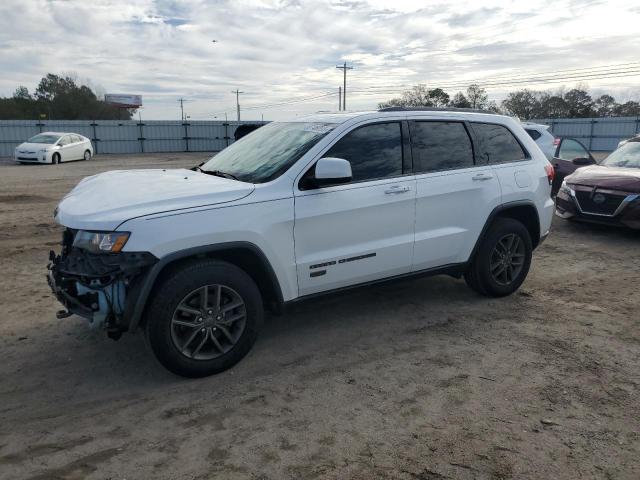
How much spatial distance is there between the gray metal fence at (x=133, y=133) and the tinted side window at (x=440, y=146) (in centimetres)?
2973

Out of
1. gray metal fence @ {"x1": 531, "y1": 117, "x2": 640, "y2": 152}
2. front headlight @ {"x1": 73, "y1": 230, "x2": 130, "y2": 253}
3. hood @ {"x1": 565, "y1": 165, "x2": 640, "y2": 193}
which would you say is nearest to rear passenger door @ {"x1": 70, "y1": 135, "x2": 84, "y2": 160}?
hood @ {"x1": 565, "y1": 165, "x2": 640, "y2": 193}

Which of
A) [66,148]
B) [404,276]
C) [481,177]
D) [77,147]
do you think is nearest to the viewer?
[404,276]

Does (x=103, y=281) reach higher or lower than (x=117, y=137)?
lower

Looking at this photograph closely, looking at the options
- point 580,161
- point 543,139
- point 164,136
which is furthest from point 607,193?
point 164,136

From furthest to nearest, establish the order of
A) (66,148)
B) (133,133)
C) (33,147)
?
(133,133) < (66,148) < (33,147)

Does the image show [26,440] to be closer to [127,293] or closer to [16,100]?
[127,293]

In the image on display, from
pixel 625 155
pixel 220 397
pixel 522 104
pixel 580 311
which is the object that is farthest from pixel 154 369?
pixel 522 104

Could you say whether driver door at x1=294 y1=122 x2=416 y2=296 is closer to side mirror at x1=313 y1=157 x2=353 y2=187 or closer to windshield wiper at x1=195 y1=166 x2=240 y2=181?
side mirror at x1=313 y1=157 x2=353 y2=187

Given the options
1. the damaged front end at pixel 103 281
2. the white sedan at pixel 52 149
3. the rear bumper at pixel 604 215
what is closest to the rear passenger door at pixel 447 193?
the damaged front end at pixel 103 281

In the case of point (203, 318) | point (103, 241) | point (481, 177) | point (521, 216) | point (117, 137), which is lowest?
point (203, 318)

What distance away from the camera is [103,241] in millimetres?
3381

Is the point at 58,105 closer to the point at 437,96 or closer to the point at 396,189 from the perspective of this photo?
the point at 437,96

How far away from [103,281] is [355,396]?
182 cm

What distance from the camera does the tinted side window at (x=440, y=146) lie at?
473 centimetres
